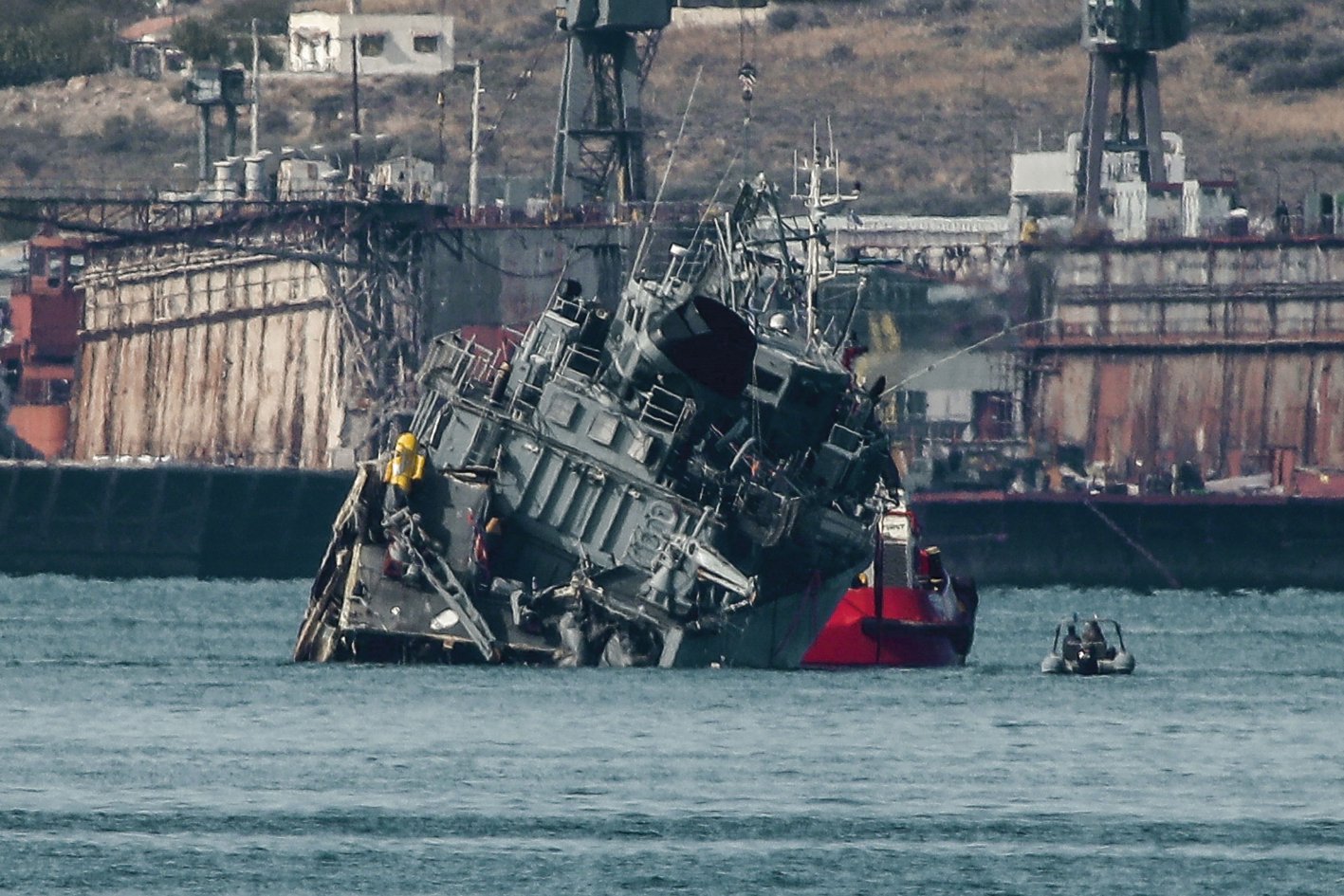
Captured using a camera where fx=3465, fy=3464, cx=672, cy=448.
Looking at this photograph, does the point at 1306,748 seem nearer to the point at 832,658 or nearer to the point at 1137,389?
the point at 832,658

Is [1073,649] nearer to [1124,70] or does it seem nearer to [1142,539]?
[1142,539]

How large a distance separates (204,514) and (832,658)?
6232 cm

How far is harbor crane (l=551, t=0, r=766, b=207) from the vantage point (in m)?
153

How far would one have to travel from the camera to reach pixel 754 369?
7538 cm

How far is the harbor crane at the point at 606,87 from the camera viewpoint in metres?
153

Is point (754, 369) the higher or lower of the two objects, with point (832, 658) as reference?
higher

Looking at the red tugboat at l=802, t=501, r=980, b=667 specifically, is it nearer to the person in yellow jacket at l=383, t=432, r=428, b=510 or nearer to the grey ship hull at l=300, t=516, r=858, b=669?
the grey ship hull at l=300, t=516, r=858, b=669

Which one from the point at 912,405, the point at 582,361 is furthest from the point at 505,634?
the point at 912,405

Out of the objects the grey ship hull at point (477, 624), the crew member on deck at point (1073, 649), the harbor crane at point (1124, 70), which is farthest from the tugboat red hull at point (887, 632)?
the harbor crane at point (1124, 70)

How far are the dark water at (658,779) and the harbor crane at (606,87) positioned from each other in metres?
70.0

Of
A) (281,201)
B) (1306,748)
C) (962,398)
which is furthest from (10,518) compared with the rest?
(1306,748)

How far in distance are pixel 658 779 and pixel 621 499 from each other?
14.8m

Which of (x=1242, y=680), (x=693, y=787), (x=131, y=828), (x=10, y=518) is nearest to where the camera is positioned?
(x=131, y=828)

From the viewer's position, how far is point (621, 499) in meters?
74.2
